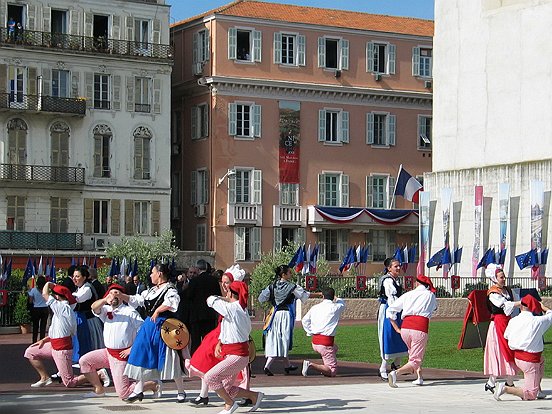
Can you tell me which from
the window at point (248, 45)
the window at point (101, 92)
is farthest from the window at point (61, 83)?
the window at point (248, 45)

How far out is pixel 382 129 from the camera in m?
74.1

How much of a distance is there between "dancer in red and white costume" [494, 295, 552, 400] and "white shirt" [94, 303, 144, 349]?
528 cm

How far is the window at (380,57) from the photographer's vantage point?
240 ft

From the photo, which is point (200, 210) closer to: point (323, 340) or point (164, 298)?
point (323, 340)

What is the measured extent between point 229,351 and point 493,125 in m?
36.8

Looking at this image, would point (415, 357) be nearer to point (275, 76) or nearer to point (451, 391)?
point (451, 391)

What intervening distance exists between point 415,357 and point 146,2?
48.5 meters

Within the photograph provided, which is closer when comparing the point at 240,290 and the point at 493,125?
the point at 240,290

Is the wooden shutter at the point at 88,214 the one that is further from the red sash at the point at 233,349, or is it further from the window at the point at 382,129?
the red sash at the point at 233,349

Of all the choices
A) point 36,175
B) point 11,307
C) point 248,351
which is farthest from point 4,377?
point 36,175

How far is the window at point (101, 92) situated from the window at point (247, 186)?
726 cm

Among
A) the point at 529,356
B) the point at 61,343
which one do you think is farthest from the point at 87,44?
the point at 529,356

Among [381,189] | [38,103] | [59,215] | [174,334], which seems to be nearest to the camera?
[174,334]

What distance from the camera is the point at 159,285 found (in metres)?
19.8
